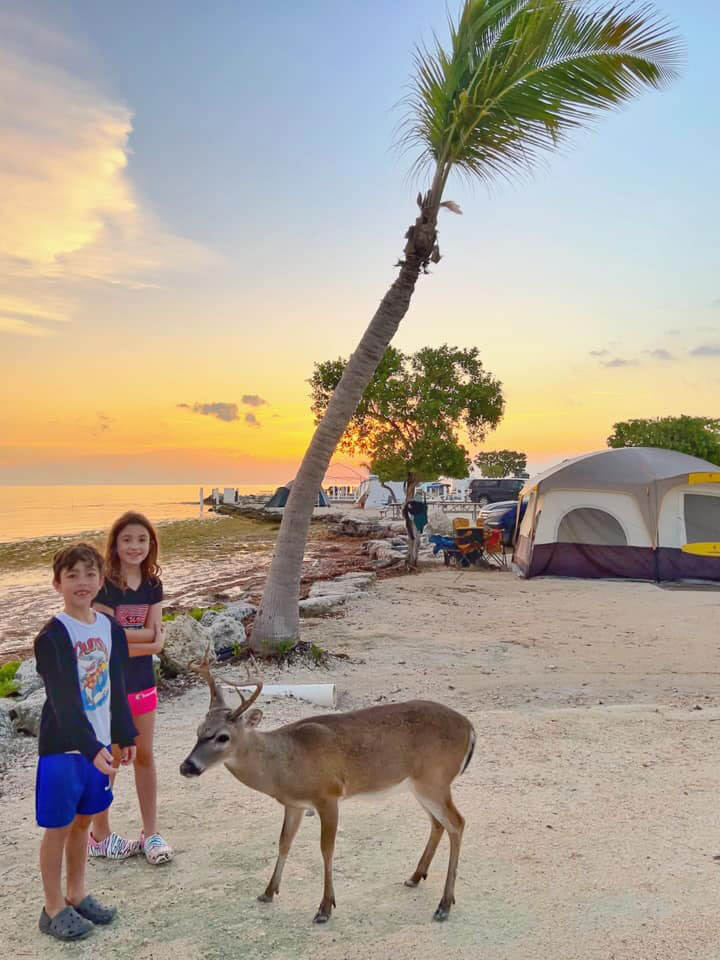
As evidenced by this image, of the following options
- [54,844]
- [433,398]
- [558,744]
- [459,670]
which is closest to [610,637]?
[459,670]

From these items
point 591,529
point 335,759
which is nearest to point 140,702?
point 335,759

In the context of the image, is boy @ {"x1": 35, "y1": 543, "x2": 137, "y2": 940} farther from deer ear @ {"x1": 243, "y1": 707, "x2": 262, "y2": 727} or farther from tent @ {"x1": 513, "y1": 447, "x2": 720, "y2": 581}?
tent @ {"x1": 513, "y1": 447, "x2": 720, "y2": 581}

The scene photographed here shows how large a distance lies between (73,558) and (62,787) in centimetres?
111

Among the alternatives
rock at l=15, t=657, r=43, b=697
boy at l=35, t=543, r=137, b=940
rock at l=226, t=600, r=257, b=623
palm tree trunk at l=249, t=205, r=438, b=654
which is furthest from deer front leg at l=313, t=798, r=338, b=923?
rock at l=226, t=600, r=257, b=623

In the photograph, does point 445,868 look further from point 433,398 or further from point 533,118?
point 433,398

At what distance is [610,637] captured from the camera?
11.7 metres

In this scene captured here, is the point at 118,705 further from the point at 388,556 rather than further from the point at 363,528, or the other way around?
the point at 363,528

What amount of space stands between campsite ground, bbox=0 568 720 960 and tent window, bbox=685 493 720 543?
9.37m

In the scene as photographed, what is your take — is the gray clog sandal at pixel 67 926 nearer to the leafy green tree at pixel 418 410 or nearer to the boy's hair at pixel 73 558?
the boy's hair at pixel 73 558

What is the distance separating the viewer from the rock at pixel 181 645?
8.41 m

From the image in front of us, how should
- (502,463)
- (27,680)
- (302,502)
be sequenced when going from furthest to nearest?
(502,463), (302,502), (27,680)

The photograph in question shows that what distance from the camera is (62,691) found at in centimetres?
356

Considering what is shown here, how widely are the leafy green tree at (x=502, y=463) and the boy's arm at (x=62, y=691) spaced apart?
233 feet

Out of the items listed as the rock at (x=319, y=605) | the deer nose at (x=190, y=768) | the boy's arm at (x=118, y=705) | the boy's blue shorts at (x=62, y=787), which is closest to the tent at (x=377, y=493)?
the rock at (x=319, y=605)
